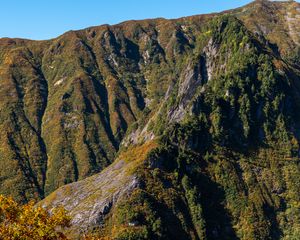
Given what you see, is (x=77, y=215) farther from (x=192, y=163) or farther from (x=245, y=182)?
(x=245, y=182)

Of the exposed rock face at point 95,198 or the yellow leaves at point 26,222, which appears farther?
the exposed rock face at point 95,198

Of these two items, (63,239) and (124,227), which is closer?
(63,239)

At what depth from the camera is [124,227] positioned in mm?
156375

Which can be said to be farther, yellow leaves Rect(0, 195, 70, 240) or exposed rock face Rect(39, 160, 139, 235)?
exposed rock face Rect(39, 160, 139, 235)

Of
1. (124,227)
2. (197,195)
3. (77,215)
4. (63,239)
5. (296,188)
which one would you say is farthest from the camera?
(296,188)

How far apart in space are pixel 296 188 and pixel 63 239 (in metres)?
167

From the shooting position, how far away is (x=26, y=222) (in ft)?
141

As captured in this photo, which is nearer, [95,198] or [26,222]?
[26,222]

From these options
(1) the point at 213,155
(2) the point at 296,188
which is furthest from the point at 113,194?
(2) the point at 296,188

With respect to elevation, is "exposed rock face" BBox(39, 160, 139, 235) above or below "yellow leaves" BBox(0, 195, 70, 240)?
below

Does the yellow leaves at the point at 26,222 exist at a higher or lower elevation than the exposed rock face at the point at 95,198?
higher

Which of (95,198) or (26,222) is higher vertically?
(26,222)

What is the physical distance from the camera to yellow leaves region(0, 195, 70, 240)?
41.5 m

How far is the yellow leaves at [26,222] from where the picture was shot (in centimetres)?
4153
